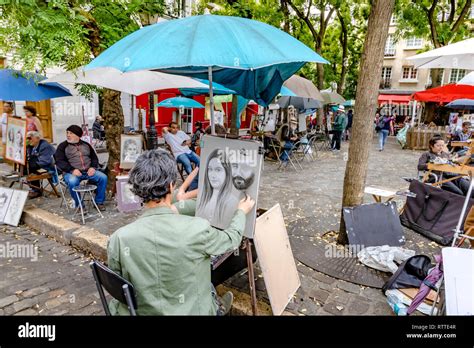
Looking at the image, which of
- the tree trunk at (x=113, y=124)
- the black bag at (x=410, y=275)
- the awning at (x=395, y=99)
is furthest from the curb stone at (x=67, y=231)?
the awning at (x=395, y=99)

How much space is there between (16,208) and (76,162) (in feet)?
3.80

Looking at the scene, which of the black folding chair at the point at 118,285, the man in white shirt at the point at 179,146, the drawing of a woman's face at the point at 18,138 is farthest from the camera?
the man in white shirt at the point at 179,146

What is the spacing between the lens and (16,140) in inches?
244

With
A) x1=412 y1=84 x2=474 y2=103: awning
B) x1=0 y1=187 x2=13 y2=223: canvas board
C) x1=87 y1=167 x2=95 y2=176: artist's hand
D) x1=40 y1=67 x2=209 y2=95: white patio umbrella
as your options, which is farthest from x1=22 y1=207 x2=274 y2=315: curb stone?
x1=412 y1=84 x2=474 y2=103: awning

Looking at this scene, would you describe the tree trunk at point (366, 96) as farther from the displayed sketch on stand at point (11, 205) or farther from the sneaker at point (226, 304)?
the displayed sketch on stand at point (11, 205)

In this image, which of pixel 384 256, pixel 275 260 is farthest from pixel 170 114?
pixel 275 260

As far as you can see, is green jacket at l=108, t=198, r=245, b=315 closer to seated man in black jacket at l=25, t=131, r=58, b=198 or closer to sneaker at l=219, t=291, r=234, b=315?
sneaker at l=219, t=291, r=234, b=315

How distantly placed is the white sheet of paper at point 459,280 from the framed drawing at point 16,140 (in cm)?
646

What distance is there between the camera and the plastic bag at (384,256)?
387cm

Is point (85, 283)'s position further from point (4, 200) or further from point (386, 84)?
point (386, 84)
